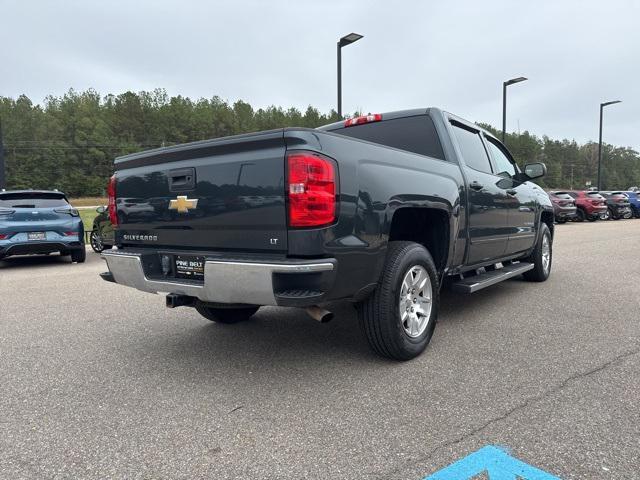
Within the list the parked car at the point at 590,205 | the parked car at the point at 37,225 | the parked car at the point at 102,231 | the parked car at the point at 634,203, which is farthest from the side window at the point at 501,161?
the parked car at the point at 634,203

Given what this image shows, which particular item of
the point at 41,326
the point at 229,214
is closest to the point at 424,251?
the point at 229,214

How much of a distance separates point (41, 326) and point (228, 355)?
2184 millimetres

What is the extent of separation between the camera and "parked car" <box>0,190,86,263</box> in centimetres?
863

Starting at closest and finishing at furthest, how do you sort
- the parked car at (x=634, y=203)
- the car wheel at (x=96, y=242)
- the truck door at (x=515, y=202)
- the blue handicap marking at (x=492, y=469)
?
the blue handicap marking at (x=492, y=469), the truck door at (x=515, y=202), the car wheel at (x=96, y=242), the parked car at (x=634, y=203)

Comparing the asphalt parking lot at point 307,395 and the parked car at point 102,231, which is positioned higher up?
the parked car at point 102,231

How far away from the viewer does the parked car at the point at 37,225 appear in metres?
8.63

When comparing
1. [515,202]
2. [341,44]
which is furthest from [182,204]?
[341,44]

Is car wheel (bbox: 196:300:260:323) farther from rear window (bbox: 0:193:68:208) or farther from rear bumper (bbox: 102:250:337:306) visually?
rear window (bbox: 0:193:68:208)

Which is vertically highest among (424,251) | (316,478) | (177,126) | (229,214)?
(177,126)

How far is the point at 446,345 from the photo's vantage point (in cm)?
387

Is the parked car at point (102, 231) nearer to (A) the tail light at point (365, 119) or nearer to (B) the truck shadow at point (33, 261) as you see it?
(B) the truck shadow at point (33, 261)

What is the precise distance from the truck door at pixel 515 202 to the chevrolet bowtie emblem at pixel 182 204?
339 centimetres

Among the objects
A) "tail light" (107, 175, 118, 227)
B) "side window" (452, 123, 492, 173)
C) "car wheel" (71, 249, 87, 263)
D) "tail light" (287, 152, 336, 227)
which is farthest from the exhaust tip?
Result: "car wheel" (71, 249, 87, 263)

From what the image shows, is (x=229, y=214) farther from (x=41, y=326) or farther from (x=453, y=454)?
(x=41, y=326)
